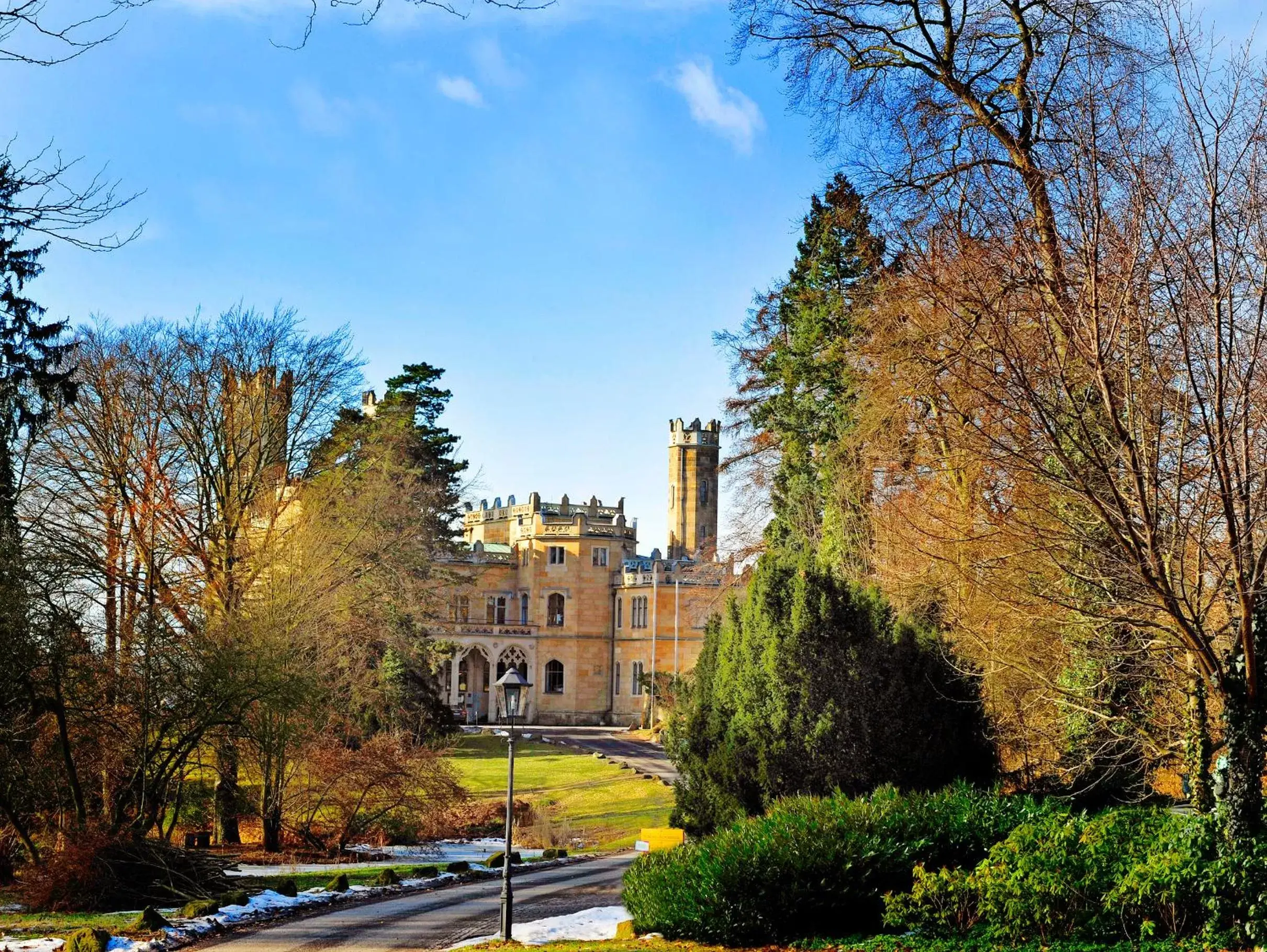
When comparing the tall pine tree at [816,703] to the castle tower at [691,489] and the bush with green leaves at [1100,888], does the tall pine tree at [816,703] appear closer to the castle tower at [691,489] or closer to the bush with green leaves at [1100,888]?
the bush with green leaves at [1100,888]

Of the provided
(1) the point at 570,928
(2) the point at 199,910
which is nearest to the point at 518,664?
(2) the point at 199,910

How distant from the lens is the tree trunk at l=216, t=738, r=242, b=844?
2155cm

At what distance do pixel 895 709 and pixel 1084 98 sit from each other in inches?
330

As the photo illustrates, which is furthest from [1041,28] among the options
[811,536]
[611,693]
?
[611,693]

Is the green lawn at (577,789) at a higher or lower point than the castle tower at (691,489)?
lower

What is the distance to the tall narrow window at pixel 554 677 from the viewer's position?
66438 mm

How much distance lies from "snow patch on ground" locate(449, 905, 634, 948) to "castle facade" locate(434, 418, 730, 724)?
49.8m

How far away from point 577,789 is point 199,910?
22771 mm

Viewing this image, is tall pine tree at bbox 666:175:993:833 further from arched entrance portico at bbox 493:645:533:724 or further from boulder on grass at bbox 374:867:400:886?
arched entrance portico at bbox 493:645:533:724

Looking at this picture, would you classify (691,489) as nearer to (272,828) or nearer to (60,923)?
(272,828)

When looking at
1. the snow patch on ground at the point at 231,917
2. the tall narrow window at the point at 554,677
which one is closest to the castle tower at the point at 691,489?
the tall narrow window at the point at 554,677

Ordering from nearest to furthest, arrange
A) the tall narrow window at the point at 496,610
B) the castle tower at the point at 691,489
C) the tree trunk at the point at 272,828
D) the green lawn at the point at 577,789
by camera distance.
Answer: the tree trunk at the point at 272,828
the green lawn at the point at 577,789
the tall narrow window at the point at 496,610
the castle tower at the point at 691,489

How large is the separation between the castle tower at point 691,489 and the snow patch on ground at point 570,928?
206ft

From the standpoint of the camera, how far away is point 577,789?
36.8 m
